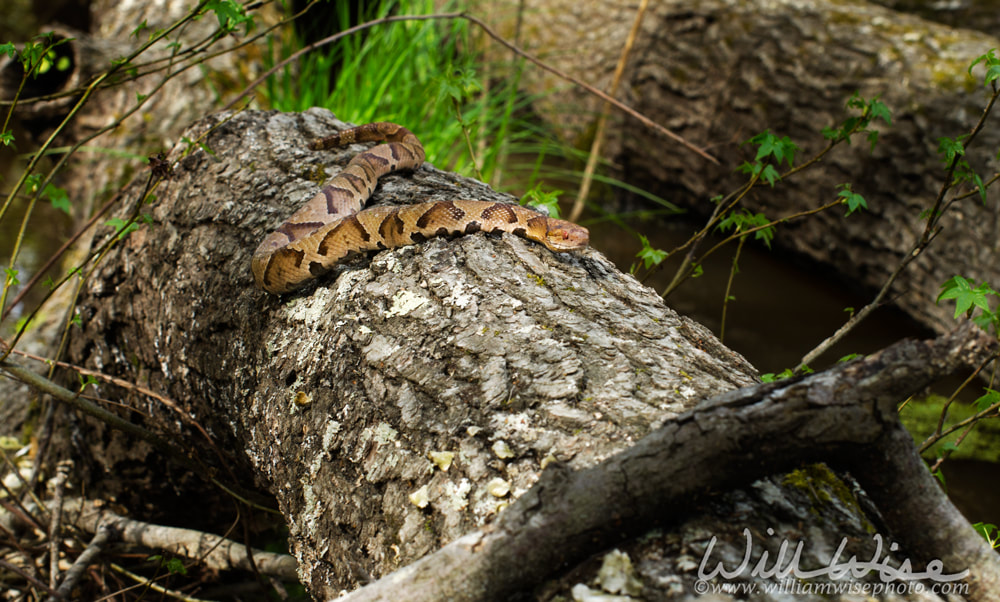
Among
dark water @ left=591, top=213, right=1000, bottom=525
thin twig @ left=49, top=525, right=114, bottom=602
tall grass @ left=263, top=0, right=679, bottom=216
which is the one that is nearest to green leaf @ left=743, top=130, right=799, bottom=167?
tall grass @ left=263, top=0, right=679, bottom=216

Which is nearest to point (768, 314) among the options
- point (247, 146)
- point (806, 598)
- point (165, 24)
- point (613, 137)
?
point (613, 137)

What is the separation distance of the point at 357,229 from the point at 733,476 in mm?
1779

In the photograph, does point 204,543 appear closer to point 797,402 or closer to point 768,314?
point 797,402

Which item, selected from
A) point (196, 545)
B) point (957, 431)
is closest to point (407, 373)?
point (196, 545)

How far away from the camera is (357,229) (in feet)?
8.66

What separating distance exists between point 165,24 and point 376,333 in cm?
512

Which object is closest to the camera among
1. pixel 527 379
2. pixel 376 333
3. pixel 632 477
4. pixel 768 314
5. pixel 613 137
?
pixel 632 477

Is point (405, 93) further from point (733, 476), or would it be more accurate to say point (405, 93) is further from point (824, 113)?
point (733, 476)

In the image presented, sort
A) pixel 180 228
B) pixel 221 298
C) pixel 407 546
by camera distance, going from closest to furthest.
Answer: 1. pixel 407 546
2. pixel 221 298
3. pixel 180 228

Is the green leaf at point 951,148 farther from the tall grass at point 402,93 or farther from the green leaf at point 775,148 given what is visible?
the tall grass at point 402,93

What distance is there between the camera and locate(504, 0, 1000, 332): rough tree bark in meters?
5.75

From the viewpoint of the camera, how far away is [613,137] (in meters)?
8.65

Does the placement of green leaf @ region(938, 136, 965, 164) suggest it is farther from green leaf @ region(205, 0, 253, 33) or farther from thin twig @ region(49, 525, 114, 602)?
thin twig @ region(49, 525, 114, 602)

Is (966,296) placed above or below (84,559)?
above
